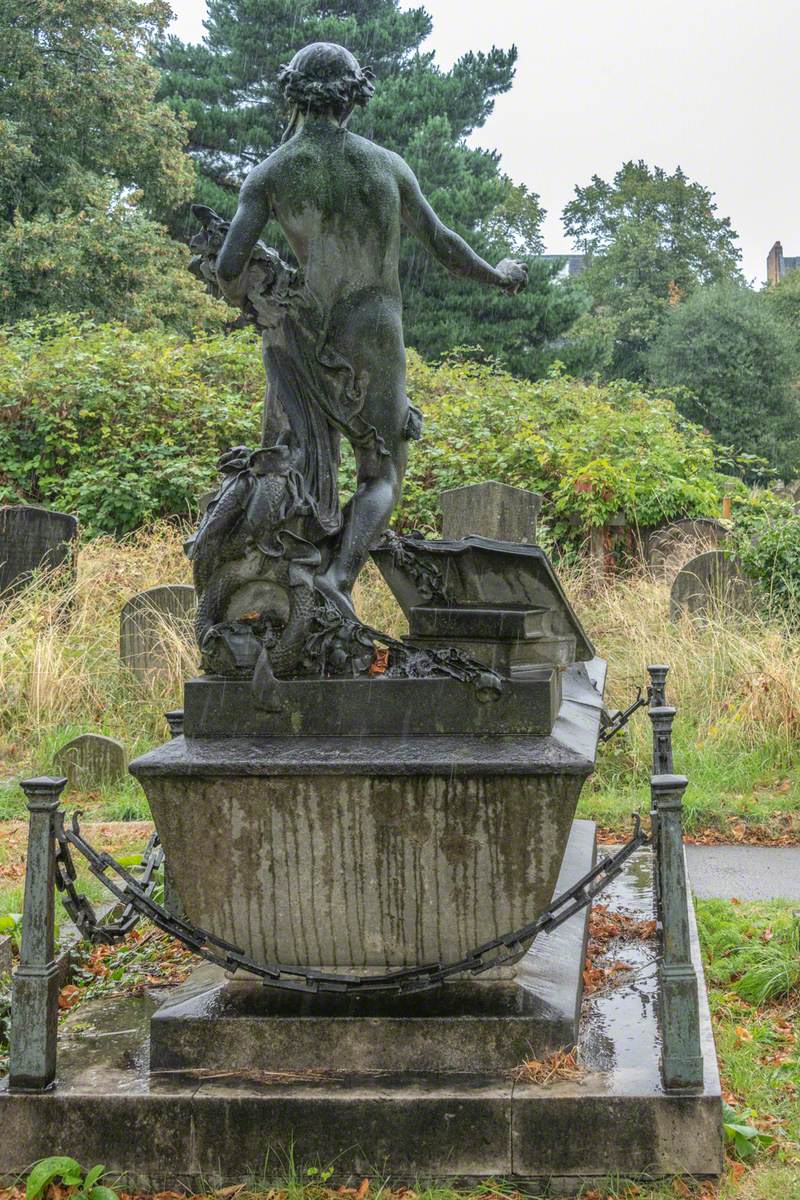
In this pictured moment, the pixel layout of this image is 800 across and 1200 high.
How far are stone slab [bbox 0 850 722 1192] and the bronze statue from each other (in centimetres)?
Result: 148

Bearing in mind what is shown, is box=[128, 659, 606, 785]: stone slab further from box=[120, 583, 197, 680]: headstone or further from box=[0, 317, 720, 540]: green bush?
box=[0, 317, 720, 540]: green bush

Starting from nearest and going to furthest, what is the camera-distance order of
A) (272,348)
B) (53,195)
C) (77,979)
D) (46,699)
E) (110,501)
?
1. (272,348)
2. (77,979)
3. (46,699)
4. (110,501)
5. (53,195)

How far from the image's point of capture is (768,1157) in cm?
342

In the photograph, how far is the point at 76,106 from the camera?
75.9 feet

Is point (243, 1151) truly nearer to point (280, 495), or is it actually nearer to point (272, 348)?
point (280, 495)

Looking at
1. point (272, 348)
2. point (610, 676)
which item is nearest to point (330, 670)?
point (272, 348)

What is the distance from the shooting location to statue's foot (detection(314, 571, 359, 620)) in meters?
3.99

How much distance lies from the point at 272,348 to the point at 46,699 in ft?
17.4

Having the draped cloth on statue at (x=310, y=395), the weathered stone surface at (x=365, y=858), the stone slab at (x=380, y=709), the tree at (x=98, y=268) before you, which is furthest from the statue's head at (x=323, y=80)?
the tree at (x=98, y=268)

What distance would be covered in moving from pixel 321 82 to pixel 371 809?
2316 mm

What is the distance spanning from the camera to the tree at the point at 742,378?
30188mm

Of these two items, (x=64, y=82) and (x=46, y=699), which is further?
(x=64, y=82)

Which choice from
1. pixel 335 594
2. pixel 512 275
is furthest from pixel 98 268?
pixel 335 594

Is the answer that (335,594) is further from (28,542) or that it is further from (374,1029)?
(28,542)
